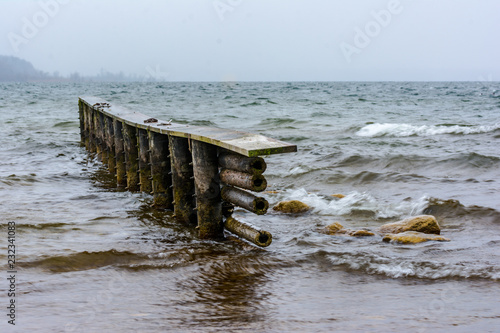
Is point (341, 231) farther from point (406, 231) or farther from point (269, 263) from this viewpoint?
point (269, 263)

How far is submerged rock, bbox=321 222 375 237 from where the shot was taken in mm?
7516

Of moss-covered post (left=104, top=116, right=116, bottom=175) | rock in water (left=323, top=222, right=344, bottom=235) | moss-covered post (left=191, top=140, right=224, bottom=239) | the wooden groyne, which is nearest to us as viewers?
the wooden groyne

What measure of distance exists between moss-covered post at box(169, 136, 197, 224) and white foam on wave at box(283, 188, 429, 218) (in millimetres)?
2641

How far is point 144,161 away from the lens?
9.92 metres

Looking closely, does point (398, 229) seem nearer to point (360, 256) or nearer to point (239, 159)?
point (360, 256)

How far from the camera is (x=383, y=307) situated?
15.8 feet

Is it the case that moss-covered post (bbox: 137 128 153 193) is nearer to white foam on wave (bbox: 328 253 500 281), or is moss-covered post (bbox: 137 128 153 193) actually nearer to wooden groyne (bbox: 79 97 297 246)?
wooden groyne (bbox: 79 97 297 246)

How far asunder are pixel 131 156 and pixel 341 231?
5152 millimetres

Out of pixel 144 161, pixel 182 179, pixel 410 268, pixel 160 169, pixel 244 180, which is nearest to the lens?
pixel 410 268

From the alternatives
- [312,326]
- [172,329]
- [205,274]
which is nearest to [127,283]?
[205,274]

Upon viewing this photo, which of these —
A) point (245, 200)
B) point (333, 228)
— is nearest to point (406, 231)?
point (333, 228)

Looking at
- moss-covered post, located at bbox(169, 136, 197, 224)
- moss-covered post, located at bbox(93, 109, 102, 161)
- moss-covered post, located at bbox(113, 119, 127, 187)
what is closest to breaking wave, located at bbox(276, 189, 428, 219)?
moss-covered post, located at bbox(169, 136, 197, 224)

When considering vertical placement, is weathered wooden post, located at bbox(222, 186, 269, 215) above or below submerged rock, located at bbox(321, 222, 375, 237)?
above

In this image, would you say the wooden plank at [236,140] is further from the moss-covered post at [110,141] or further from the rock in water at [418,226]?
the moss-covered post at [110,141]
